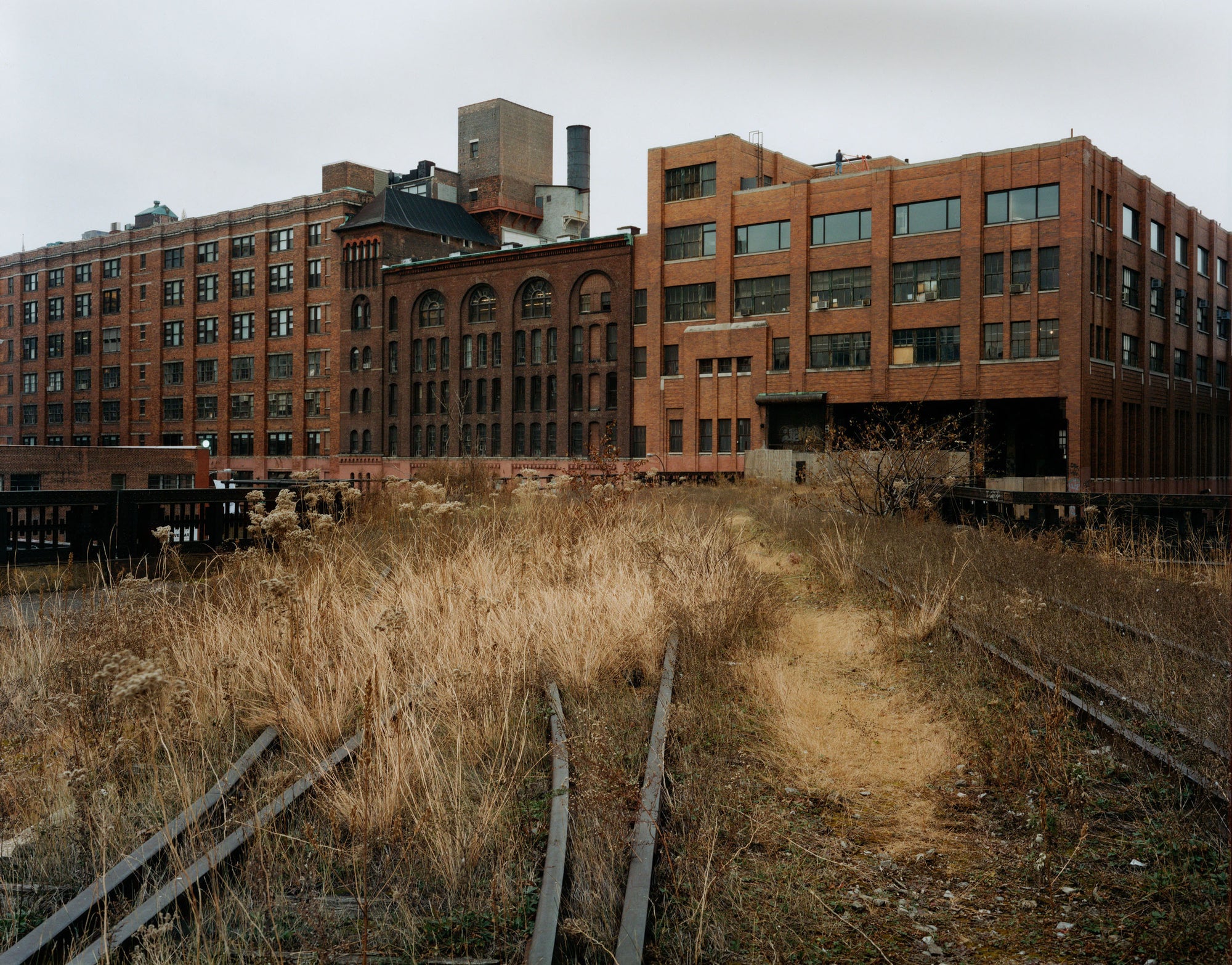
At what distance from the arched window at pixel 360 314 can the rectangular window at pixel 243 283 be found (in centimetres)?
1156

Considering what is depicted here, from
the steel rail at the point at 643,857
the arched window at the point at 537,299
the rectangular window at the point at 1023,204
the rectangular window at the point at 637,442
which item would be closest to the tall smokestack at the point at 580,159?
the arched window at the point at 537,299

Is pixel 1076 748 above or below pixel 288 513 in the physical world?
below

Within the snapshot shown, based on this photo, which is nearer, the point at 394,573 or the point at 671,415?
the point at 394,573

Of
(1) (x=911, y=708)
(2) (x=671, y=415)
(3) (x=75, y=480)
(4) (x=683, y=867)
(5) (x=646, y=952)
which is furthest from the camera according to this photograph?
(2) (x=671, y=415)

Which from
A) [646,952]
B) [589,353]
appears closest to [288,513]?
[646,952]

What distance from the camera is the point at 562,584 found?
1026 centimetres

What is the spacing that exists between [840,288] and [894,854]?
157 ft

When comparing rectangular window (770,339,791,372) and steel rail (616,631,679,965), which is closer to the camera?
steel rail (616,631,679,965)

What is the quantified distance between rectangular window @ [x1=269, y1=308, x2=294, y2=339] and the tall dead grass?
221 feet

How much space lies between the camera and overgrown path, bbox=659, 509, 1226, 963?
391 cm

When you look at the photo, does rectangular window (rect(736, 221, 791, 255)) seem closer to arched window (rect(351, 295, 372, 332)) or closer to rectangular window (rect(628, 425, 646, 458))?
rectangular window (rect(628, 425, 646, 458))

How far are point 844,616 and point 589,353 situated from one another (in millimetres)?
48768

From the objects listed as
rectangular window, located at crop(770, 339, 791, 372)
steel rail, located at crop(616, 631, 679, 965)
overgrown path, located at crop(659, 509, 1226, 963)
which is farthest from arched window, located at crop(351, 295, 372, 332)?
steel rail, located at crop(616, 631, 679, 965)

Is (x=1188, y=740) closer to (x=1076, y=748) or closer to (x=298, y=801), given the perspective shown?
(x=1076, y=748)
